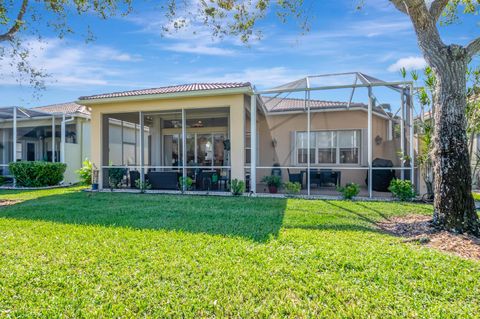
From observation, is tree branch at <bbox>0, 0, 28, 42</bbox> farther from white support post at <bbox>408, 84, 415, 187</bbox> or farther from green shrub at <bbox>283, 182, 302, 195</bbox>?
white support post at <bbox>408, 84, 415, 187</bbox>

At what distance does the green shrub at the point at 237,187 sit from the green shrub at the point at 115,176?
518cm

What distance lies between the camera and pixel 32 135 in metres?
18.9

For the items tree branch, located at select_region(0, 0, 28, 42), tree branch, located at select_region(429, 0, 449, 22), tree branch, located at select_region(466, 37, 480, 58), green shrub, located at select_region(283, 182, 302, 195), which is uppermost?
tree branch, located at select_region(0, 0, 28, 42)

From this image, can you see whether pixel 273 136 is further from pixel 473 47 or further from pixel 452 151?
pixel 452 151

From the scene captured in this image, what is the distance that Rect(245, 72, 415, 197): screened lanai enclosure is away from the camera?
11121 mm

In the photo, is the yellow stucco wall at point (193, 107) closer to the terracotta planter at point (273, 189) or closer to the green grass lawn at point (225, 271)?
the terracotta planter at point (273, 189)

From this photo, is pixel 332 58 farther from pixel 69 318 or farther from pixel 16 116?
pixel 16 116

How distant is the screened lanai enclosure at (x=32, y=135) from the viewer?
16281 mm

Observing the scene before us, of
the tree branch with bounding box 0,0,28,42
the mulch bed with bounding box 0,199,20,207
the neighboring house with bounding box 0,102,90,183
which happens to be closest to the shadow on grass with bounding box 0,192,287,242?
the mulch bed with bounding box 0,199,20,207

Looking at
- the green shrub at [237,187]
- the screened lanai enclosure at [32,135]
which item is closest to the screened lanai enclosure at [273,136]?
the green shrub at [237,187]

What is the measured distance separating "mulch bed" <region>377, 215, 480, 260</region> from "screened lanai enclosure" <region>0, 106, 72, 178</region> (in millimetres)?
16417

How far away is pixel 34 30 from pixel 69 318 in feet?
37.8

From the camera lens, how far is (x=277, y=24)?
9672 mm

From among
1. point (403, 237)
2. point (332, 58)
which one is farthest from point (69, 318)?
point (332, 58)
